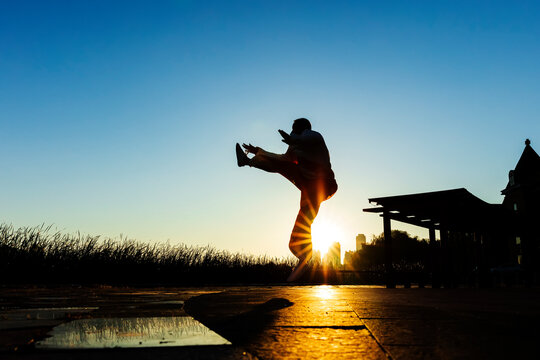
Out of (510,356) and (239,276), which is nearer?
(510,356)

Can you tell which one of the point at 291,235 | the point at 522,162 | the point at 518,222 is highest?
the point at 522,162

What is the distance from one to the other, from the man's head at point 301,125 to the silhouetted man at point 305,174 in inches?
7.9

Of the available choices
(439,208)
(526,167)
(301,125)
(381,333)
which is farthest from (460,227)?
(526,167)

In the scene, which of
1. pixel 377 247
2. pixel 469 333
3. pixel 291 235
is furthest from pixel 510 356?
pixel 377 247

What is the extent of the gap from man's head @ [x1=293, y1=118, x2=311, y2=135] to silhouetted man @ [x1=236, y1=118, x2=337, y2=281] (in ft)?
0.66

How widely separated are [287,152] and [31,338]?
463 centimetres

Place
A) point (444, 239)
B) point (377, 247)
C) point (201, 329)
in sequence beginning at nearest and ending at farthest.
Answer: point (201, 329)
point (444, 239)
point (377, 247)

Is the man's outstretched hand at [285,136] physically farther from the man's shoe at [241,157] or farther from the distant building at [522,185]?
the distant building at [522,185]

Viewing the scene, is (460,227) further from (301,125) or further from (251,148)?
(251,148)

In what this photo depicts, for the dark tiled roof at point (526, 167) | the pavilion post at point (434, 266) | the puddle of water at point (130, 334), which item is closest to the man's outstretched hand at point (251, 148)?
the puddle of water at point (130, 334)

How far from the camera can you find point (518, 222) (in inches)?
521

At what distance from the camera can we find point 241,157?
21.5 ft

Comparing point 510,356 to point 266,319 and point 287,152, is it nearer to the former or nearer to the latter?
point 266,319

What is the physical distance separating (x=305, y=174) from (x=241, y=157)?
38.2 inches
